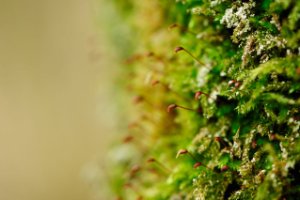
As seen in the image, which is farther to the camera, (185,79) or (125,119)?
(125,119)

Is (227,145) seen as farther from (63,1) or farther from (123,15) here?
(63,1)

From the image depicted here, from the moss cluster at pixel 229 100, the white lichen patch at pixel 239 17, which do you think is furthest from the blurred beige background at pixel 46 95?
the white lichen patch at pixel 239 17

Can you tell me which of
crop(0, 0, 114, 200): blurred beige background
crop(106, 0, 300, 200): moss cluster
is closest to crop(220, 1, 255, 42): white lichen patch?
crop(106, 0, 300, 200): moss cluster

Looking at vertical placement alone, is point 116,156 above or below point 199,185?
above

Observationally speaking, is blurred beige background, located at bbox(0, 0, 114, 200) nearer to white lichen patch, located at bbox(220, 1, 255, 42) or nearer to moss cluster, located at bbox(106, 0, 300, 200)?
moss cluster, located at bbox(106, 0, 300, 200)

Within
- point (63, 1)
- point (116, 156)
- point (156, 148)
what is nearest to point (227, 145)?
point (156, 148)

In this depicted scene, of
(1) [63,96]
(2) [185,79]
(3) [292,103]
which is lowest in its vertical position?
(3) [292,103]

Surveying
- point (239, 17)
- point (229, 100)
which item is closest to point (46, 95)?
point (229, 100)
